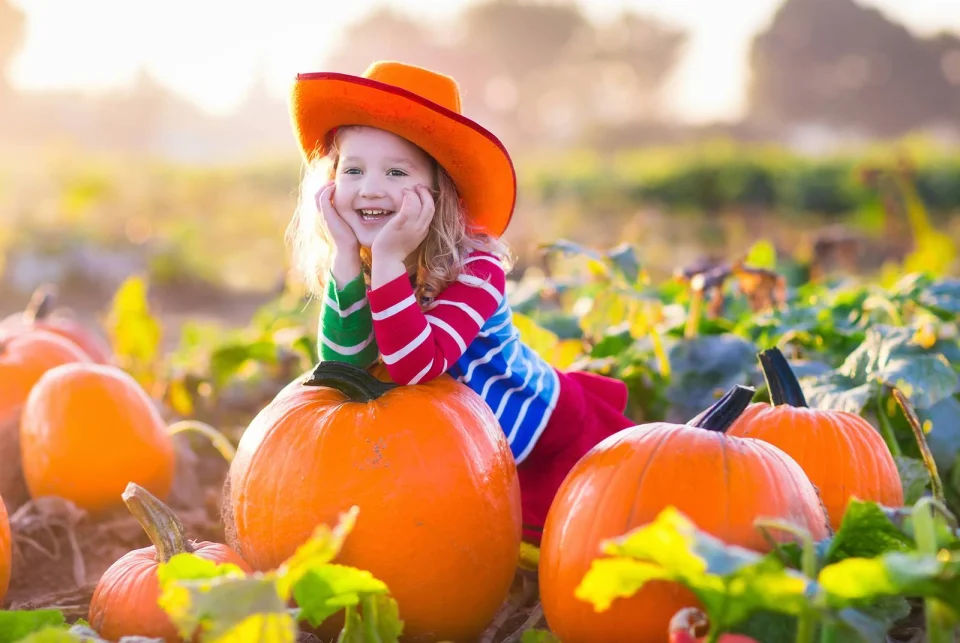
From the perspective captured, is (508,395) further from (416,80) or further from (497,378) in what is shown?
(416,80)

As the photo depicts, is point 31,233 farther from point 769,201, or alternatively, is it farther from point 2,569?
point 769,201

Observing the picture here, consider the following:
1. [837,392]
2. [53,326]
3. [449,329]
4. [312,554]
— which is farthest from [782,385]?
[53,326]

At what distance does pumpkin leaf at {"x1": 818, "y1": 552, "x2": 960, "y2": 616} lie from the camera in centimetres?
138

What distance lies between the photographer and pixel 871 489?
7.59ft

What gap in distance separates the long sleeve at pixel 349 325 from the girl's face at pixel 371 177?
14 cm

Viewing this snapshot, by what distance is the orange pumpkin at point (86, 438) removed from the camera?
290 centimetres

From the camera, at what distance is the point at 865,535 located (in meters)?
1.72

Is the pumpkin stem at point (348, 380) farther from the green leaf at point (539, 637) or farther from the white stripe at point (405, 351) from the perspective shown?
the green leaf at point (539, 637)

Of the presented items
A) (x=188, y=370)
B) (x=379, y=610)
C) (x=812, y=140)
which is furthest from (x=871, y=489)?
(x=812, y=140)

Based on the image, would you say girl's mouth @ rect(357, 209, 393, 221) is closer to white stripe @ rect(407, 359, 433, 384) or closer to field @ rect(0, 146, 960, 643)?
white stripe @ rect(407, 359, 433, 384)

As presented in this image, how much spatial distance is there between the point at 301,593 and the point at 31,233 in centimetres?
1010

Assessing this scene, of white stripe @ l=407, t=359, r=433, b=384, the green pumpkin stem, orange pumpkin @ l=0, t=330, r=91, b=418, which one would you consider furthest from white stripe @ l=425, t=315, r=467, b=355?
orange pumpkin @ l=0, t=330, r=91, b=418

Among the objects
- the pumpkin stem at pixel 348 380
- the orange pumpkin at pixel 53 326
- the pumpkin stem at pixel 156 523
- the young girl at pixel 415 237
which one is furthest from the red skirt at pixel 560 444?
the orange pumpkin at pixel 53 326

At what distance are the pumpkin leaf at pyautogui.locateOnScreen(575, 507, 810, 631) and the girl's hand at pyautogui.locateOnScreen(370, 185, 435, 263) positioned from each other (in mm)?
1028
